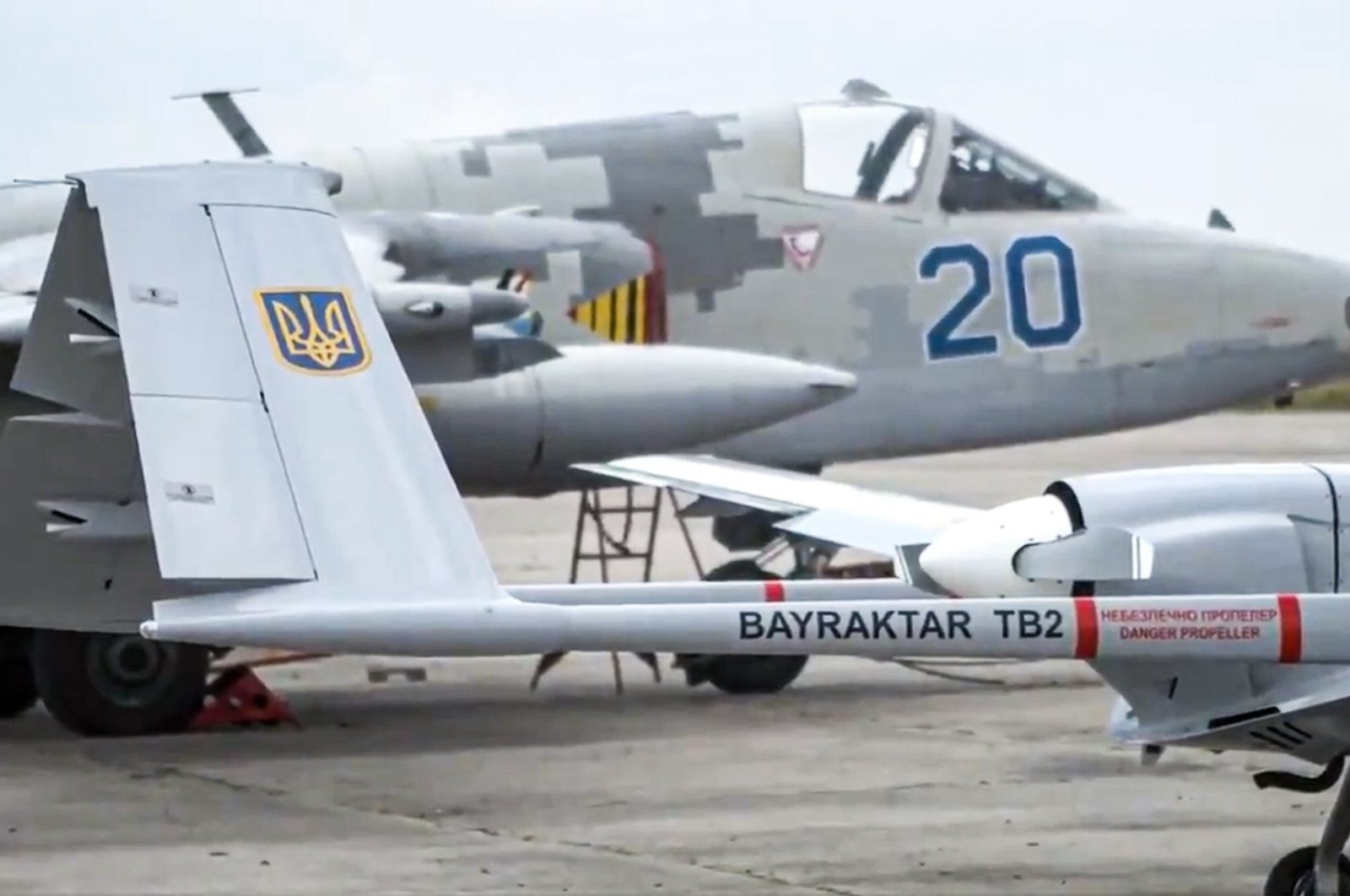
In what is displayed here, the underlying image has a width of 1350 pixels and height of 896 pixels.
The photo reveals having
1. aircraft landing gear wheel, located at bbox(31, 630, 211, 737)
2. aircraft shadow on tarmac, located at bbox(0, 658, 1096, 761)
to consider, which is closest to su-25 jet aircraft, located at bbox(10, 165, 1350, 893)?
aircraft landing gear wheel, located at bbox(31, 630, 211, 737)

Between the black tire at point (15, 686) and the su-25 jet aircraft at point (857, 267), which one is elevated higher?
the su-25 jet aircraft at point (857, 267)

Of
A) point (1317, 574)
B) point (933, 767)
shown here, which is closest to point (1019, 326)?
point (933, 767)

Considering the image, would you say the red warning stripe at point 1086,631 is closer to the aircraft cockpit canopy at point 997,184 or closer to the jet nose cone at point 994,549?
the jet nose cone at point 994,549

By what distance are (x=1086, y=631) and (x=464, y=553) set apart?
1.52m

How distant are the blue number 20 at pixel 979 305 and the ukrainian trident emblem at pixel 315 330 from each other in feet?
24.8

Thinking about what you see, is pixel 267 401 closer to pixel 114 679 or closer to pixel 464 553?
pixel 464 553

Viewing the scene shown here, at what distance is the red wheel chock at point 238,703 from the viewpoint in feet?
39.6

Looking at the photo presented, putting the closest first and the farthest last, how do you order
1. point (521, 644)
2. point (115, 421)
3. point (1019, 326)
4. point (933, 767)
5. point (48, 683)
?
point (521, 644) → point (115, 421) → point (933, 767) → point (48, 683) → point (1019, 326)

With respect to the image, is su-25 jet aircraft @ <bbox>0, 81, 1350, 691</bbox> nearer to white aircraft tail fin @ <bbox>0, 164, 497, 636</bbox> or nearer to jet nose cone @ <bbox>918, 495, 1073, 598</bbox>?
white aircraft tail fin @ <bbox>0, 164, 497, 636</bbox>

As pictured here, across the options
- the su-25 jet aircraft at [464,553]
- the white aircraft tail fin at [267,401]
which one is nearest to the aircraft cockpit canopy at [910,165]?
the white aircraft tail fin at [267,401]

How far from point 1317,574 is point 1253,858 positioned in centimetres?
210

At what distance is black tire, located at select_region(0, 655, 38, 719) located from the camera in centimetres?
1268

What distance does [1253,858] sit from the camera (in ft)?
28.5

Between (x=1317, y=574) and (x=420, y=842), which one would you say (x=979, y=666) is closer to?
(x=420, y=842)
